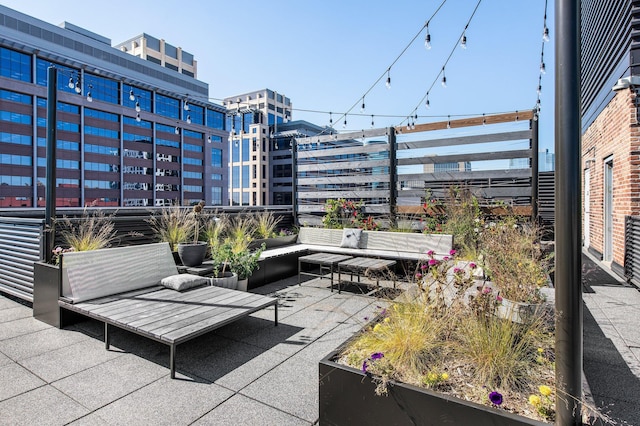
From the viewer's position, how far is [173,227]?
203 inches

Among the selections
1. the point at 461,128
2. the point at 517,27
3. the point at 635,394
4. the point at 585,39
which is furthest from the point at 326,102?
the point at 635,394

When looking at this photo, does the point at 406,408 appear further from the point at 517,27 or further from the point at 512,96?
the point at 512,96

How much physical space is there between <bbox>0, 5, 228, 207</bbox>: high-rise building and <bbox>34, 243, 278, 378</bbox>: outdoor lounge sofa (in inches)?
967

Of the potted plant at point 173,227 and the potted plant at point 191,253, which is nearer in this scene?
the potted plant at point 191,253

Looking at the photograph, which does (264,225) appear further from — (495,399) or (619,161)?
(619,161)

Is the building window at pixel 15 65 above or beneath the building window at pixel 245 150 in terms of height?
above

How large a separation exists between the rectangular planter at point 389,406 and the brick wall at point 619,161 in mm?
5377

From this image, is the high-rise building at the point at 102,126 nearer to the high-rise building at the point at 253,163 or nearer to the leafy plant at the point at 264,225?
the high-rise building at the point at 253,163

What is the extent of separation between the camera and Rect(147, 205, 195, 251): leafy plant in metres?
5.06

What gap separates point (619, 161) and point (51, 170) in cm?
785

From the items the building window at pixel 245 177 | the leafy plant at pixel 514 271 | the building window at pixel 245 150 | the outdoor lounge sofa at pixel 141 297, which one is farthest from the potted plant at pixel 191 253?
the building window at pixel 245 177

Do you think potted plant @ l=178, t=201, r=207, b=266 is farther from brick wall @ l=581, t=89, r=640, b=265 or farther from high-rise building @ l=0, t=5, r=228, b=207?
high-rise building @ l=0, t=5, r=228, b=207

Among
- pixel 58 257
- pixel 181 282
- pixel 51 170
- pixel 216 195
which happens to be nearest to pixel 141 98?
pixel 216 195

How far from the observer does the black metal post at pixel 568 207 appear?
4.13 feet
